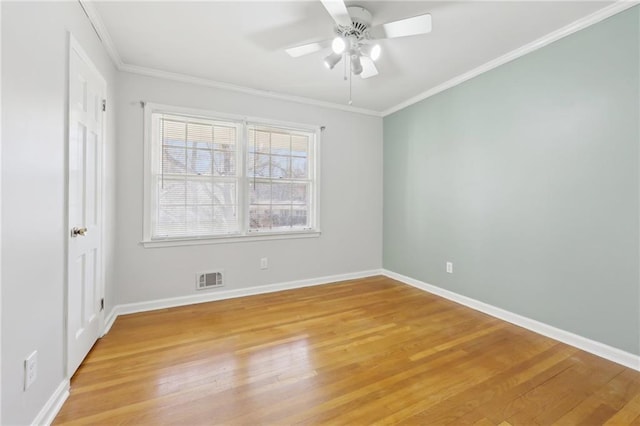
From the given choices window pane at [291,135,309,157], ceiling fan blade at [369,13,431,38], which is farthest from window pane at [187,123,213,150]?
ceiling fan blade at [369,13,431,38]

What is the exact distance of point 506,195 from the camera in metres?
2.69

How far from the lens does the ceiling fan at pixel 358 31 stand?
1.82m

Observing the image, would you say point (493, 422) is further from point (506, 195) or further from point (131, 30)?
point (131, 30)

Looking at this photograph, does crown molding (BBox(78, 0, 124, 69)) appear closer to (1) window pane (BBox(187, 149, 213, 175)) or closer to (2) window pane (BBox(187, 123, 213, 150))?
(2) window pane (BBox(187, 123, 213, 150))

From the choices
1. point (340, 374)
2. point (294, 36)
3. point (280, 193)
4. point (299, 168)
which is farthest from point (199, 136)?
point (340, 374)

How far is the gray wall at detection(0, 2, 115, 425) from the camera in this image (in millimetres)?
1134

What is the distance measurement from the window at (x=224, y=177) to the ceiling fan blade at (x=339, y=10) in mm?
1788

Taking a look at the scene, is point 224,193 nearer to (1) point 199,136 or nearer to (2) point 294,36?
(1) point 199,136

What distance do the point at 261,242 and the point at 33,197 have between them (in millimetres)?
2298

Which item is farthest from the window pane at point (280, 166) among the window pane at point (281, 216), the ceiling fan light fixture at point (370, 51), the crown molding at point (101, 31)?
the crown molding at point (101, 31)

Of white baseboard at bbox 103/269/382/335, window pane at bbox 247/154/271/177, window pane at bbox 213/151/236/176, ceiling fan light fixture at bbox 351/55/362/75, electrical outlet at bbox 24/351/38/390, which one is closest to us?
electrical outlet at bbox 24/351/38/390

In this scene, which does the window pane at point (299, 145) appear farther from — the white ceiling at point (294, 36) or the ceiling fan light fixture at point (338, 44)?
the ceiling fan light fixture at point (338, 44)

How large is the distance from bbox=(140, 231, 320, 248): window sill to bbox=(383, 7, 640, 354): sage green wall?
1.71m

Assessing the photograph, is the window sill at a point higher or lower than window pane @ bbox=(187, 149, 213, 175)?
lower
